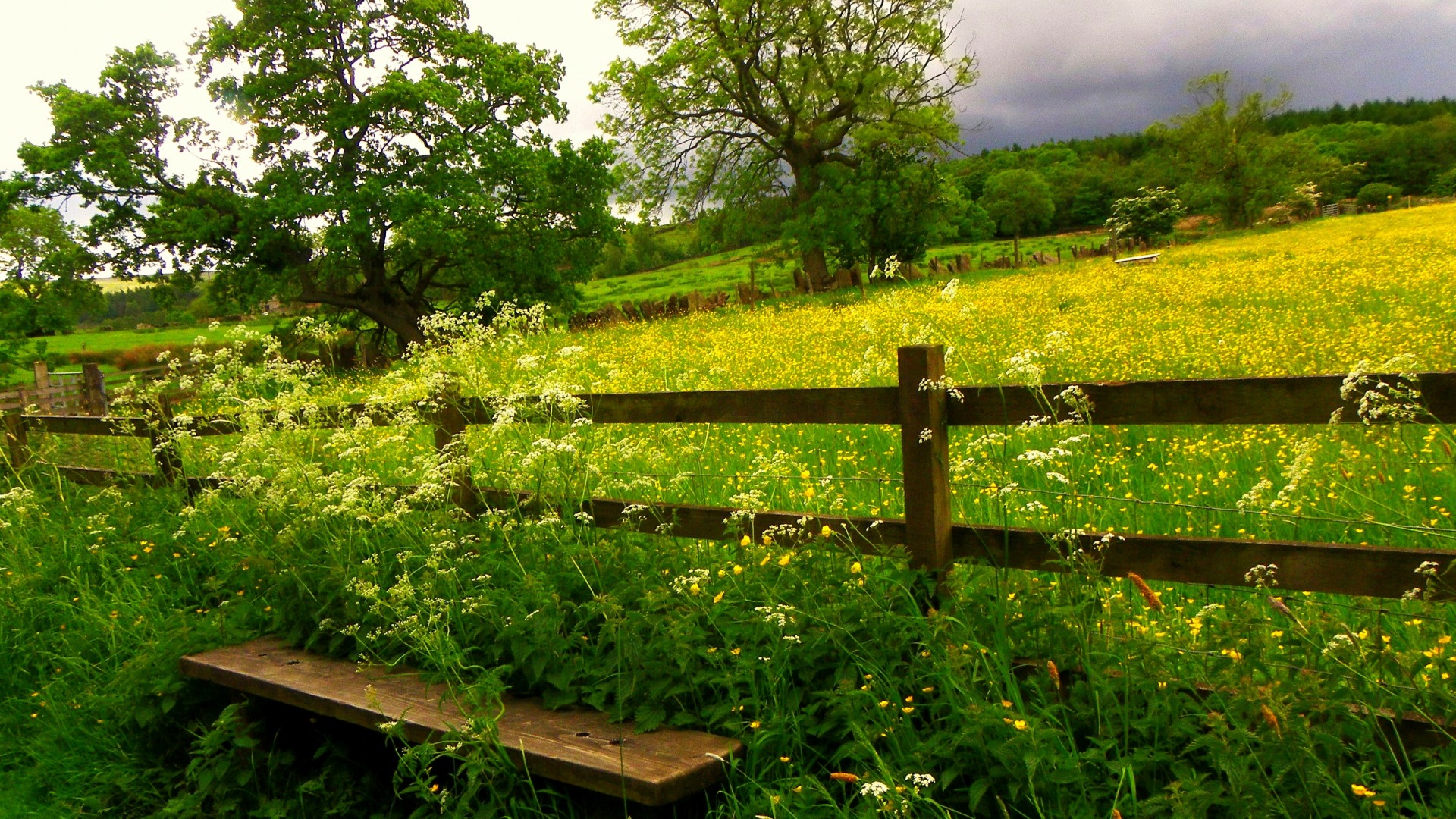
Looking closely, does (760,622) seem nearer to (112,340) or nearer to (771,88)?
(771,88)

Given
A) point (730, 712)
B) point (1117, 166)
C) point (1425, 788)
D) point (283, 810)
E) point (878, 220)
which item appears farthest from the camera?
point (1117, 166)

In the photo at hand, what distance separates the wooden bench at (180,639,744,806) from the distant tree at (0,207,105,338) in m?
27.8

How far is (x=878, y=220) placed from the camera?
121 feet

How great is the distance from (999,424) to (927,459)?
0.32 m

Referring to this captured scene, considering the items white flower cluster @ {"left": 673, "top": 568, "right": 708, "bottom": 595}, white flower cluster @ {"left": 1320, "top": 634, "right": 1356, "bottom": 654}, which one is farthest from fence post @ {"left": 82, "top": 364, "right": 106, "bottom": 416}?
white flower cluster @ {"left": 1320, "top": 634, "right": 1356, "bottom": 654}

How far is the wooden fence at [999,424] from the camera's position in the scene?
117 inches

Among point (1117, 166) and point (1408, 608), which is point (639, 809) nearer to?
point (1408, 608)

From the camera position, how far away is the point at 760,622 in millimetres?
3590

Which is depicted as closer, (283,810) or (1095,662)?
(1095,662)

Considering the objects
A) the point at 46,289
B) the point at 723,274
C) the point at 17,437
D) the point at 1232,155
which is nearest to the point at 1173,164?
the point at 1232,155

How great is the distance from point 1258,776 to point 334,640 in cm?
404

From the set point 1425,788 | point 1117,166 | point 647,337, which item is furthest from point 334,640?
point 1117,166

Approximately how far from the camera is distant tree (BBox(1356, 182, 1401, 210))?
66.4 m

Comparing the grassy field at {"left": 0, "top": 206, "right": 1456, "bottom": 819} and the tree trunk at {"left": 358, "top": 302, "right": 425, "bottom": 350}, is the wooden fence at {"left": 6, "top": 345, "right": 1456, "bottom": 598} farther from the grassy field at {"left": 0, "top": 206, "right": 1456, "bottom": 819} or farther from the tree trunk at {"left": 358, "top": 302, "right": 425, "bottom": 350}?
the tree trunk at {"left": 358, "top": 302, "right": 425, "bottom": 350}
